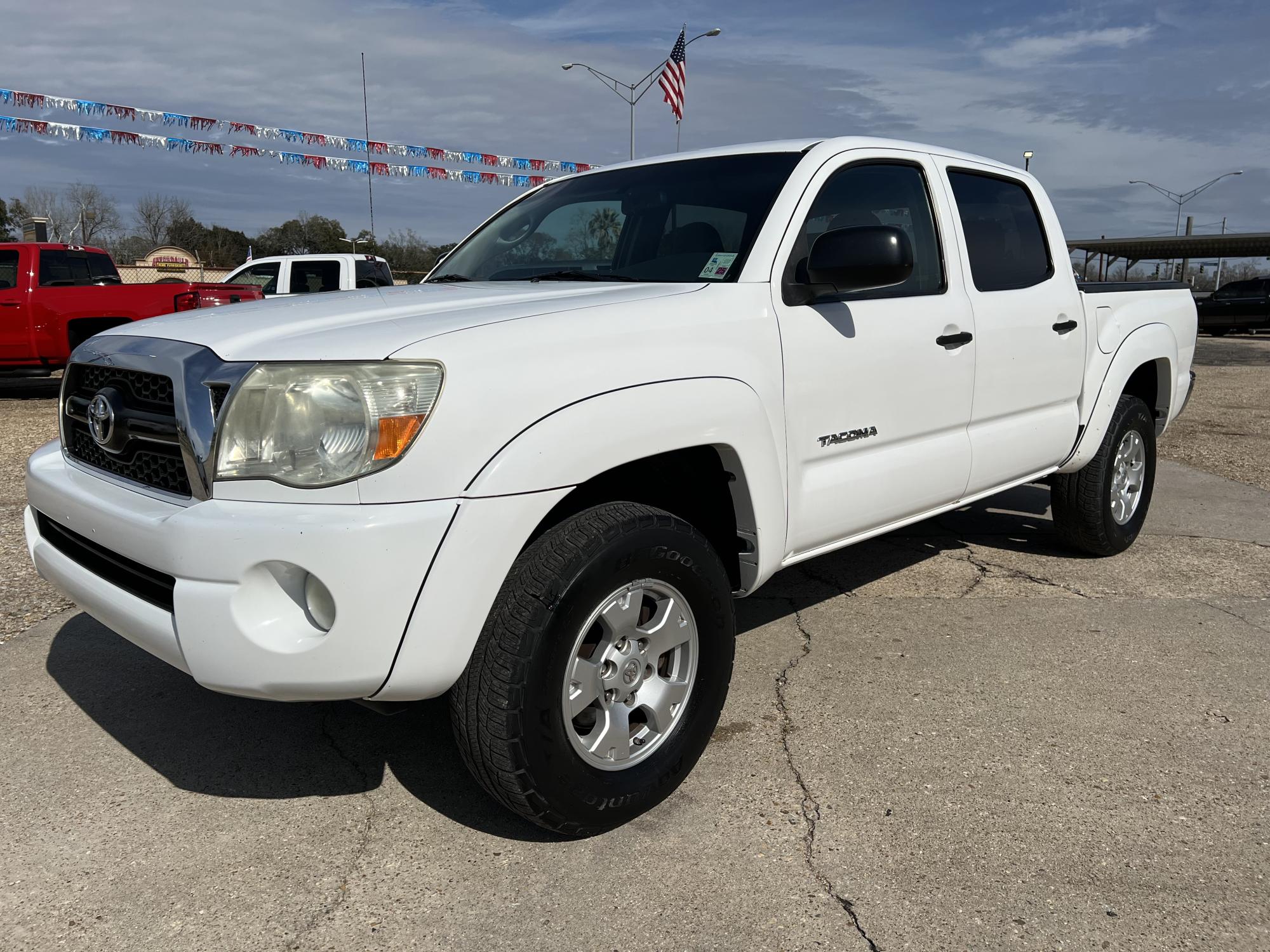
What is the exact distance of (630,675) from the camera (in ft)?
8.61

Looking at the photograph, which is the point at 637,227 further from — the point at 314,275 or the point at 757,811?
Result: the point at 314,275

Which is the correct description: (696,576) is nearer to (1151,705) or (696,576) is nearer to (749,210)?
(749,210)

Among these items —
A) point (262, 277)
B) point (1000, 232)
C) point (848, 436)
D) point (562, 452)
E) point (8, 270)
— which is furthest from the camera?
point (262, 277)

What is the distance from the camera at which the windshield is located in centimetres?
315

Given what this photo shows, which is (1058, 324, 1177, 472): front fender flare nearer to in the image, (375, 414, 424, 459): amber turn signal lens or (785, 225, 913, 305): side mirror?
(785, 225, 913, 305): side mirror

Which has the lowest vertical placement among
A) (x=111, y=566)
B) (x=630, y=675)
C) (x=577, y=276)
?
(x=630, y=675)

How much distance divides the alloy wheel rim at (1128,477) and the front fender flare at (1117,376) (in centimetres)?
28

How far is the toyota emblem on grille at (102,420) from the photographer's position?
2.50m

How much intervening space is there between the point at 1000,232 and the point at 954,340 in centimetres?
85

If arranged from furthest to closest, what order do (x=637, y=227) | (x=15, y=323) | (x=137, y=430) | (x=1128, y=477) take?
(x=15, y=323) < (x=1128, y=477) < (x=637, y=227) < (x=137, y=430)

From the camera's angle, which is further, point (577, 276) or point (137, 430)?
point (577, 276)

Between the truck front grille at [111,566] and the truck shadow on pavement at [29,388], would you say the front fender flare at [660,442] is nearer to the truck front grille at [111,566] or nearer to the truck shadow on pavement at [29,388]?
the truck front grille at [111,566]

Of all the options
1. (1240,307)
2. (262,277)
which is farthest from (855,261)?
(1240,307)

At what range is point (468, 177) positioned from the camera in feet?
70.1
